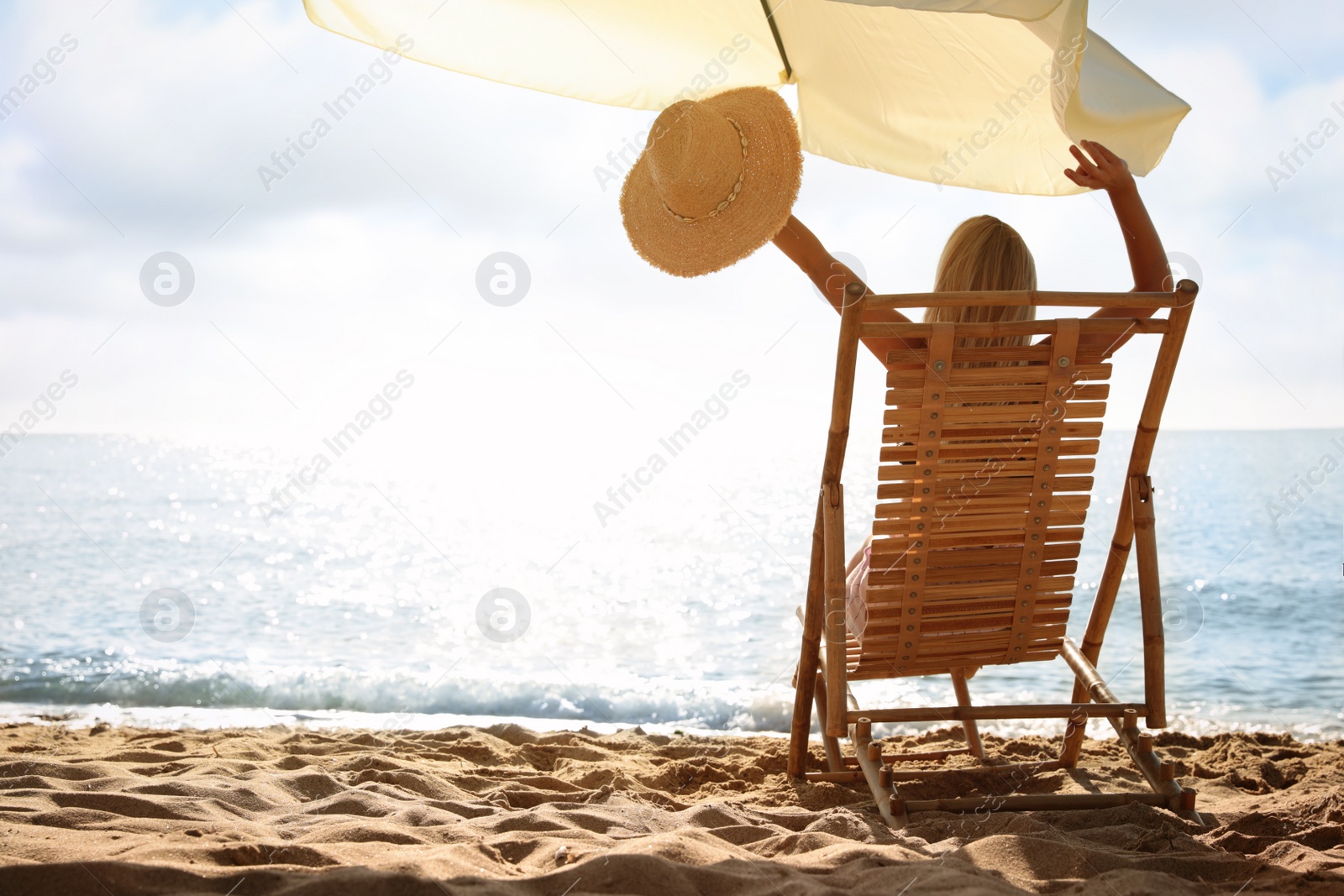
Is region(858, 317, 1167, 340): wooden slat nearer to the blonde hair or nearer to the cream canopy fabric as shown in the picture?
the blonde hair

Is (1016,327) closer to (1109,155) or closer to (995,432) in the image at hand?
(995,432)

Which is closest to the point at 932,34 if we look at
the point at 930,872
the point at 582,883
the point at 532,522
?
the point at 930,872

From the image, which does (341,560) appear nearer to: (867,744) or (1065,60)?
(867,744)

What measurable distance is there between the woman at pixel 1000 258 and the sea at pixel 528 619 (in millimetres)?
3110

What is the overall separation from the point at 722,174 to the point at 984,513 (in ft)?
4.40

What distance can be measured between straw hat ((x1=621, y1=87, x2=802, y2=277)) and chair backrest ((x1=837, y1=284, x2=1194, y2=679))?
48 centimetres

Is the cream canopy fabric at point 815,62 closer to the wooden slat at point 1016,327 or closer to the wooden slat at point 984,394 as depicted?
the wooden slat at point 1016,327

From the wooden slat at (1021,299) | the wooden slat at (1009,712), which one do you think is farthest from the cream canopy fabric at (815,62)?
the wooden slat at (1009,712)

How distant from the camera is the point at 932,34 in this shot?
3.57 meters

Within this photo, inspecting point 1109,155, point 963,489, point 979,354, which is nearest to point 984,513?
point 963,489

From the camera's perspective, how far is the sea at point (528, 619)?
5836 mm

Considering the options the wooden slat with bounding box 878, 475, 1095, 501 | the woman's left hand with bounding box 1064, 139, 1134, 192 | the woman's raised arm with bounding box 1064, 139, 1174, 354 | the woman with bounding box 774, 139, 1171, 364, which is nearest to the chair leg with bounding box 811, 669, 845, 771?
the wooden slat with bounding box 878, 475, 1095, 501

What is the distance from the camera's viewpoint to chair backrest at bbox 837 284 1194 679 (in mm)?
2533

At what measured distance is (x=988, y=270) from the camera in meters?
2.70
